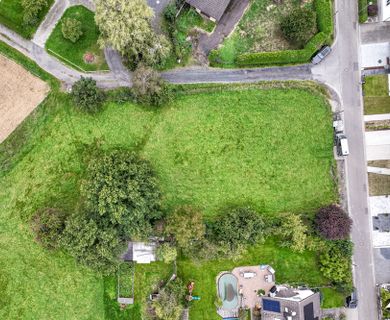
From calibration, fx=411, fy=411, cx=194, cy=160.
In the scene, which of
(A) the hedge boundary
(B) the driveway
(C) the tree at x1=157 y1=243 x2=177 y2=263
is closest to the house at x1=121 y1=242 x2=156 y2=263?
(C) the tree at x1=157 y1=243 x2=177 y2=263

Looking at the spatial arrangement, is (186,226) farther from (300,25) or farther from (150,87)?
(300,25)

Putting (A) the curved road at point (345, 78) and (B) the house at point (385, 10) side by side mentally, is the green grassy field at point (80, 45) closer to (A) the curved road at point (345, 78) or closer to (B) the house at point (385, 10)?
(A) the curved road at point (345, 78)

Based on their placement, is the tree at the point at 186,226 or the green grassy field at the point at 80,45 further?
the green grassy field at the point at 80,45

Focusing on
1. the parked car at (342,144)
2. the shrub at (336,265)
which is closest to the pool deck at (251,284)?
the shrub at (336,265)

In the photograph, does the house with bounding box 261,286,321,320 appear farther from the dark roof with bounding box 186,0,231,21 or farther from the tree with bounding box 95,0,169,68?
the dark roof with bounding box 186,0,231,21

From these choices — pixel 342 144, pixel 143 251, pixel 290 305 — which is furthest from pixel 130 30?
pixel 290 305
